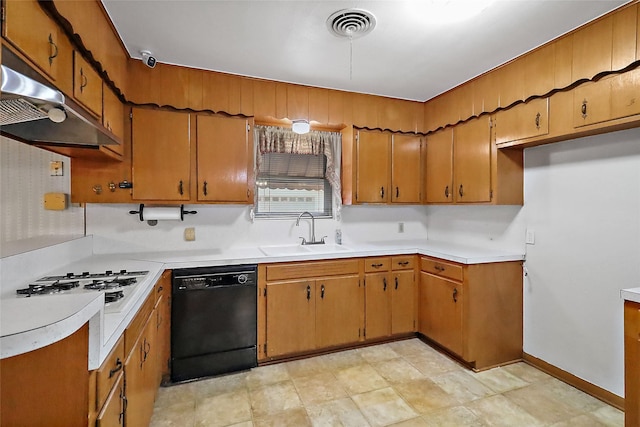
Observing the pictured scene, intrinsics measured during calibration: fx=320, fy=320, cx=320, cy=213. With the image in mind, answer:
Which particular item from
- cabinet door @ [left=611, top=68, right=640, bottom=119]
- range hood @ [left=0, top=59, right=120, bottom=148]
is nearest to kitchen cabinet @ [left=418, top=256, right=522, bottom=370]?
cabinet door @ [left=611, top=68, right=640, bottom=119]

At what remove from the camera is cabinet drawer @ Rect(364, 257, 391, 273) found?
2976 mm

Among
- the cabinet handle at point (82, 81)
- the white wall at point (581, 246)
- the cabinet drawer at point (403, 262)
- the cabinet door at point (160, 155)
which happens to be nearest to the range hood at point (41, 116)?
the cabinet handle at point (82, 81)

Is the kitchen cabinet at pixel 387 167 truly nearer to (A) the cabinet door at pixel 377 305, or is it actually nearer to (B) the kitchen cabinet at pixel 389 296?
(B) the kitchen cabinet at pixel 389 296

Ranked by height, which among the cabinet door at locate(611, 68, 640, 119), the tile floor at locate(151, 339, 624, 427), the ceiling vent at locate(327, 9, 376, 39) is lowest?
the tile floor at locate(151, 339, 624, 427)

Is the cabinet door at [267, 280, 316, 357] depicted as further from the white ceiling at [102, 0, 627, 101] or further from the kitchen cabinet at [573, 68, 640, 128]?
the kitchen cabinet at [573, 68, 640, 128]

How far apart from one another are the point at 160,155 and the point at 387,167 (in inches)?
84.9

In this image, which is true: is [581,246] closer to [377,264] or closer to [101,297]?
[377,264]

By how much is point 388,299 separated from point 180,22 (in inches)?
109

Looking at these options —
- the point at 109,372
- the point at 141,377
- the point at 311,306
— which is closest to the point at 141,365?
the point at 141,377

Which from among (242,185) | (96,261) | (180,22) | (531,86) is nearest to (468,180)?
(531,86)

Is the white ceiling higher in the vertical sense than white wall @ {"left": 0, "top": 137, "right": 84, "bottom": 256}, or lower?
higher

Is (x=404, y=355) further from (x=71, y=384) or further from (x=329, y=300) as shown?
(x=71, y=384)

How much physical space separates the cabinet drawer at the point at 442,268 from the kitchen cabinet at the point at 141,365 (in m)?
2.30

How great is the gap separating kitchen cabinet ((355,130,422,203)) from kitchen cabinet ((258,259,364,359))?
2.83ft
